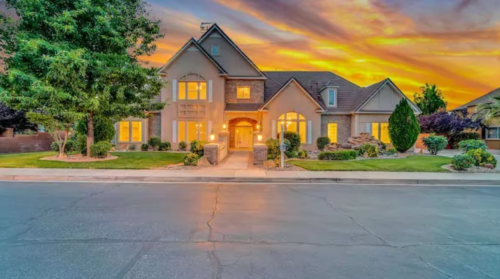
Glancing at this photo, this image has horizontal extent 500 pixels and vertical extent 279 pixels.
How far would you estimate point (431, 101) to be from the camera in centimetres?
5022

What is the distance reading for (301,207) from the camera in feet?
24.4

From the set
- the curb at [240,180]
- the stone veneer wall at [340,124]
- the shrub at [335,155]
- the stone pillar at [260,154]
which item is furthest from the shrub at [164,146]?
the stone veneer wall at [340,124]

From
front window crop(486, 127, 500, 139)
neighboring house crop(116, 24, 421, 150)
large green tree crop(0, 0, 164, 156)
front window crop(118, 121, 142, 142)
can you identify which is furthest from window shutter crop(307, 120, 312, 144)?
front window crop(486, 127, 500, 139)

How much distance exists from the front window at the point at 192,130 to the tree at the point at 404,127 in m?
15.2

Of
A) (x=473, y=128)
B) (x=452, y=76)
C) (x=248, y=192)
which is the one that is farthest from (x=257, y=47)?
(x=473, y=128)

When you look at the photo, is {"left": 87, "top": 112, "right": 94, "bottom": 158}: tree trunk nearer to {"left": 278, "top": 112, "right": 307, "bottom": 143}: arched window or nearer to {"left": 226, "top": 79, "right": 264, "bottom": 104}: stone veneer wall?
{"left": 226, "top": 79, "right": 264, "bottom": 104}: stone veneer wall

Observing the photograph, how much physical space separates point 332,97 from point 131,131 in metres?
18.4

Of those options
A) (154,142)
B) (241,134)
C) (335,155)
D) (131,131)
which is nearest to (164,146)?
(154,142)

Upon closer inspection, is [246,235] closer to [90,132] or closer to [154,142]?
[90,132]

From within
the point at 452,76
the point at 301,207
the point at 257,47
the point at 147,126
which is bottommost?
the point at 301,207

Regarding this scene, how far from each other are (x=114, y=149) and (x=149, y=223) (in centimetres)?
2102

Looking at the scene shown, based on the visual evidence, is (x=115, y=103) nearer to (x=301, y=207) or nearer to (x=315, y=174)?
(x=315, y=174)

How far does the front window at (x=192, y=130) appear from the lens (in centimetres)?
2452

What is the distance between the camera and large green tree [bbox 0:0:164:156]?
540 inches
